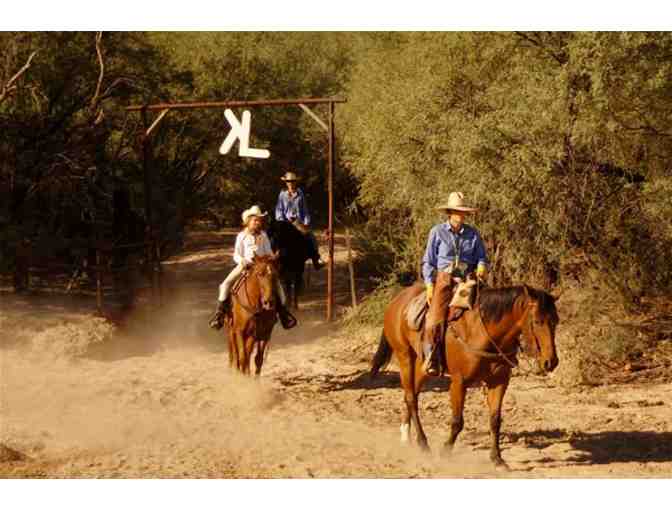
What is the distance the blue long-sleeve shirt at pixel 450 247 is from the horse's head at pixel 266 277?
8.63ft

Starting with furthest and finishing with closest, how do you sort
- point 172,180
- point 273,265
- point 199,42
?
point 199,42, point 172,180, point 273,265

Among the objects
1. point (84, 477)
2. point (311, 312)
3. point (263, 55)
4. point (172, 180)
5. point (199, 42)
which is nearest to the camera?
point (84, 477)

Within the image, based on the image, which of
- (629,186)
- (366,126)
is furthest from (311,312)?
(629,186)

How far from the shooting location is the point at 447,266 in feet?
29.4

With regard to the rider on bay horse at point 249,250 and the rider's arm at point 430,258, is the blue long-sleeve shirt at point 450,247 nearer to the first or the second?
the rider's arm at point 430,258

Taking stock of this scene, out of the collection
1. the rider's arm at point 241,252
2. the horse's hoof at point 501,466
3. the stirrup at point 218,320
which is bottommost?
the horse's hoof at point 501,466

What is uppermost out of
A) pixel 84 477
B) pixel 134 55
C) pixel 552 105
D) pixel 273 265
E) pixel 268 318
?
pixel 134 55

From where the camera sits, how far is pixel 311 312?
18.0 m

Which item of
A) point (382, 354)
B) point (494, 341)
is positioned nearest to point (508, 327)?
point (494, 341)

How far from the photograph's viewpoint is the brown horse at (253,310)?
11016mm

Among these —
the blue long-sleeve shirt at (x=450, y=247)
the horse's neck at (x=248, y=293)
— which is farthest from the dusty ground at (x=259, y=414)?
the blue long-sleeve shirt at (x=450, y=247)

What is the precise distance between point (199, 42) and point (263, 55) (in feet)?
8.15

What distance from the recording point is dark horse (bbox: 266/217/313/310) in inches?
599

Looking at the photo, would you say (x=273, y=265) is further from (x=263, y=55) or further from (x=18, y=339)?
(x=263, y=55)
